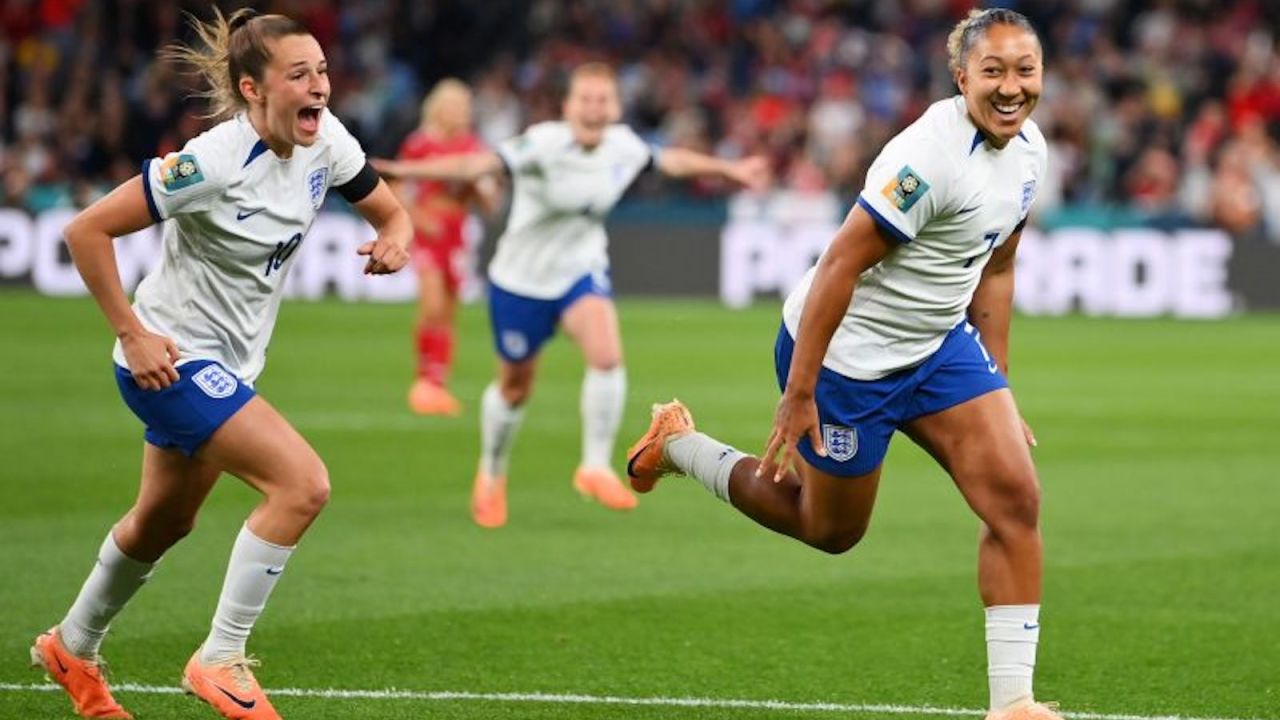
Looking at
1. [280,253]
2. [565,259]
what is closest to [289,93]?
[280,253]

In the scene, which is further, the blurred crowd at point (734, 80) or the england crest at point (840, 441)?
the blurred crowd at point (734, 80)

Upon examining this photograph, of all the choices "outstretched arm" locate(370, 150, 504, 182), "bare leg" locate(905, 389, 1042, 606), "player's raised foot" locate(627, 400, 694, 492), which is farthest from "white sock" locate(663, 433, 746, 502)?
"outstretched arm" locate(370, 150, 504, 182)

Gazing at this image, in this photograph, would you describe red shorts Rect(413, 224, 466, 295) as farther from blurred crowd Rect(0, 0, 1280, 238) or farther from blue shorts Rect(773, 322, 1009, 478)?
blue shorts Rect(773, 322, 1009, 478)

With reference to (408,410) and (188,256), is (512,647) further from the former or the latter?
(408,410)

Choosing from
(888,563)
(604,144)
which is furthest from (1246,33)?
(888,563)

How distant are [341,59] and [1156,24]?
11.3 meters

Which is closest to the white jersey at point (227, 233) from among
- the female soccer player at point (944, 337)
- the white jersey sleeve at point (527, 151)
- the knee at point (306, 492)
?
the knee at point (306, 492)

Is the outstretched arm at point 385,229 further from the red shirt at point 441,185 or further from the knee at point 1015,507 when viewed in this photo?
the red shirt at point 441,185

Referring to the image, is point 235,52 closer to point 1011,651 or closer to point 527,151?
point 1011,651

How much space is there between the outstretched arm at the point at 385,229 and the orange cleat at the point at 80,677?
1484mm

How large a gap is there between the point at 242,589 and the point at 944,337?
2202 mm

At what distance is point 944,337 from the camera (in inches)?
268

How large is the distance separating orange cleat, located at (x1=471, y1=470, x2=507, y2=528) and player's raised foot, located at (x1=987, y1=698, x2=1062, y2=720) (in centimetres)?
538

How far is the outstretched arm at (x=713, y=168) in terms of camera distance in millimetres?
12070
